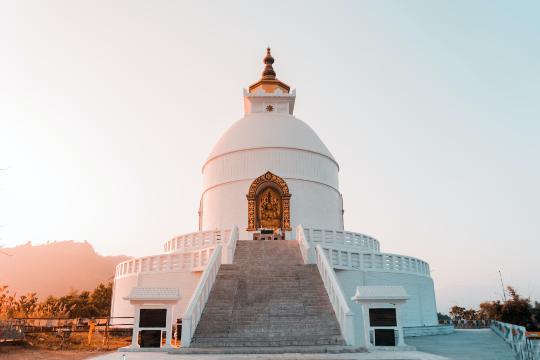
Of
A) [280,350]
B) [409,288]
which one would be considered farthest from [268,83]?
[280,350]

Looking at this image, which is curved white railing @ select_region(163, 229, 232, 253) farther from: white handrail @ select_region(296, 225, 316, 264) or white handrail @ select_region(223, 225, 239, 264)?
white handrail @ select_region(296, 225, 316, 264)

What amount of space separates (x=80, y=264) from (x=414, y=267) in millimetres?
108168

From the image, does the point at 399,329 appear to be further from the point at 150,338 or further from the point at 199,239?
the point at 199,239

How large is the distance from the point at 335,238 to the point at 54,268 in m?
105

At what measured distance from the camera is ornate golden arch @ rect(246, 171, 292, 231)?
2381 centimetres

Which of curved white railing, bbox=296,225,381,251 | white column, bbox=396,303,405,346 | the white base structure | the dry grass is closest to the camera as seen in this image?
white column, bbox=396,303,405,346

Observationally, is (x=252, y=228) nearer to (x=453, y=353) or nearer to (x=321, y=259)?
(x=321, y=259)

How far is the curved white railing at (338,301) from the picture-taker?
1060 cm

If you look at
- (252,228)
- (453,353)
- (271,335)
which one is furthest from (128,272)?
(453,353)

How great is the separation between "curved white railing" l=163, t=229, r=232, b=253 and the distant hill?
8685 centimetres

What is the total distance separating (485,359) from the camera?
10086 mm

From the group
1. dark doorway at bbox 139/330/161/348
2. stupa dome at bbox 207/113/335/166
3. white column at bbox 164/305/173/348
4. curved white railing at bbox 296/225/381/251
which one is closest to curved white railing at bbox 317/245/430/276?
curved white railing at bbox 296/225/381/251

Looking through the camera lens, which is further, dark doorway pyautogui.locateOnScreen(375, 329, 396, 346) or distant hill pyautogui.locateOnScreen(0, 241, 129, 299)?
distant hill pyautogui.locateOnScreen(0, 241, 129, 299)

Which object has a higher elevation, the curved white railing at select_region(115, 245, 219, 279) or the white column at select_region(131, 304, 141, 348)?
the curved white railing at select_region(115, 245, 219, 279)
